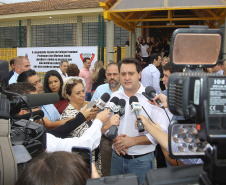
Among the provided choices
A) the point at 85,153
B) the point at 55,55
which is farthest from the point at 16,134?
the point at 55,55

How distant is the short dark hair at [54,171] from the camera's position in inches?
39.0

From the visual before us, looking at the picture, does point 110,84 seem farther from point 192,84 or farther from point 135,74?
point 192,84

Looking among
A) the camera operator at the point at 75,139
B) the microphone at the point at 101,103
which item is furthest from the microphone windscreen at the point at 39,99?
the microphone at the point at 101,103

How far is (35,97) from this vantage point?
128 centimetres

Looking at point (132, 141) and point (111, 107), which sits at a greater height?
point (111, 107)

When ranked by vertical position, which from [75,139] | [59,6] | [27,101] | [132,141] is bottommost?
[132,141]

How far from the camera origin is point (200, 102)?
0.99 m

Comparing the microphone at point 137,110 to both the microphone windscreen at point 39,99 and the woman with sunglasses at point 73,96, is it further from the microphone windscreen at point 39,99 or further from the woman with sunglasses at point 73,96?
the microphone windscreen at point 39,99

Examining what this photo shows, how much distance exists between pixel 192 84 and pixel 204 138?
0.22 meters

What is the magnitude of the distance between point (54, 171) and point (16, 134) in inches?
16.9

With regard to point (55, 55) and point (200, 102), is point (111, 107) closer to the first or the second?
point (200, 102)

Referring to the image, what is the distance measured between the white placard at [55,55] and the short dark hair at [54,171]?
6.48m

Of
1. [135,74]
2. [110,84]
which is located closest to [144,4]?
[110,84]

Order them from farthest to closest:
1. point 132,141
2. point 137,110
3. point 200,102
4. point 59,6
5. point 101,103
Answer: point 59,6 < point 132,141 < point 101,103 < point 137,110 < point 200,102
